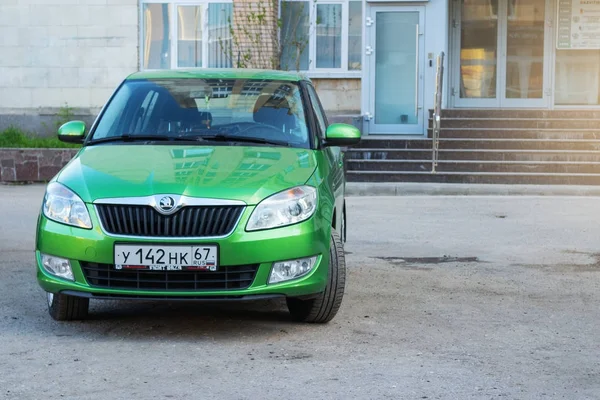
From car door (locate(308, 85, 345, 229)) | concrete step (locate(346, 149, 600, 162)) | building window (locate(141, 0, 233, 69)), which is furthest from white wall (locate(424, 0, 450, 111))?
car door (locate(308, 85, 345, 229))

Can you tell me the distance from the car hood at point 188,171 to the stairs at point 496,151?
1050 centimetres

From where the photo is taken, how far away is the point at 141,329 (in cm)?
668

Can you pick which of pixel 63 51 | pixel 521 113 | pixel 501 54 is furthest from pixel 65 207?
pixel 501 54

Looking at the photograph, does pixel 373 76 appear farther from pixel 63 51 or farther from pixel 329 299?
pixel 329 299

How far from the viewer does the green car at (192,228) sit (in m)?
6.22

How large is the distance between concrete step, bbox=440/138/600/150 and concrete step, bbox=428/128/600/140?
23 cm

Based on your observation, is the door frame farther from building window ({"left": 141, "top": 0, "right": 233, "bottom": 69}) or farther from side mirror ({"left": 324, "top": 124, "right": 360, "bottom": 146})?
side mirror ({"left": 324, "top": 124, "right": 360, "bottom": 146})

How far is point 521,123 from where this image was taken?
19016mm

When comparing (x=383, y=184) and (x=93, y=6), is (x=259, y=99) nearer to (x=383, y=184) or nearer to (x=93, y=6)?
(x=383, y=184)

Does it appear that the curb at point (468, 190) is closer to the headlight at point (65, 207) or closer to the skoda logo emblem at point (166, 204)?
the headlight at point (65, 207)

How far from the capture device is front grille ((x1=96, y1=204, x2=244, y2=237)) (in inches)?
245

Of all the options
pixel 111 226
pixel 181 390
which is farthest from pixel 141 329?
pixel 181 390

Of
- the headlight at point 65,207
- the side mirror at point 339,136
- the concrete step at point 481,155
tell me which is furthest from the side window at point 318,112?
the concrete step at point 481,155

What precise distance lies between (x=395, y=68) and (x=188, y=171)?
14.1 m
